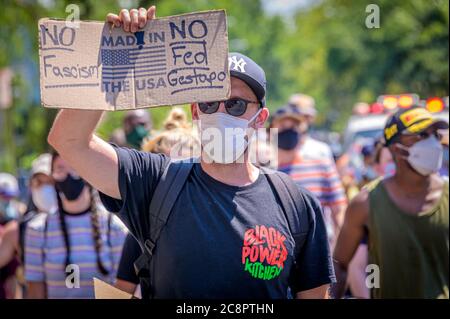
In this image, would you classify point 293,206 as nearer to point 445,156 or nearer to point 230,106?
point 230,106

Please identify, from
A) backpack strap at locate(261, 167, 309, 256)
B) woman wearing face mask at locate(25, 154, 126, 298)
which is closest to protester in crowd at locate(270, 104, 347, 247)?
woman wearing face mask at locate(25, 154, 126, 298)

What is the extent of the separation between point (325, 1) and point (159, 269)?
161 feet

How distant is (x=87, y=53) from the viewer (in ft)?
10.6

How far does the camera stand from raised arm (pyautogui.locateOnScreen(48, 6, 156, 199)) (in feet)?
10.7

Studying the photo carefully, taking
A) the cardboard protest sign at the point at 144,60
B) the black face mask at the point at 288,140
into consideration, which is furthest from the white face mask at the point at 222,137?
the black face mask at the point at 288,140

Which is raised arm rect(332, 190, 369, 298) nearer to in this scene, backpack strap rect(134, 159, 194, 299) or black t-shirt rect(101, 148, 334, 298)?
black t-shirt rect(101, 148, 334, 298)

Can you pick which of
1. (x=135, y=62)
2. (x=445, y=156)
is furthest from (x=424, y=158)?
(x=135, y=62)

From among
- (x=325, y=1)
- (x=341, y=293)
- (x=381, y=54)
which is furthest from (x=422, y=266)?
(x=325, y=1)

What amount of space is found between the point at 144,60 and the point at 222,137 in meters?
0.45

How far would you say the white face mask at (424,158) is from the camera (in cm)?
531

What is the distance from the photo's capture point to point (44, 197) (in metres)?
7.10

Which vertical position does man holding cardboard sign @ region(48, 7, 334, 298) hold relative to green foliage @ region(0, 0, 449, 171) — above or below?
below

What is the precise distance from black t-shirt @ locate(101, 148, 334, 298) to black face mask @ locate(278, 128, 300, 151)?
405 cm
